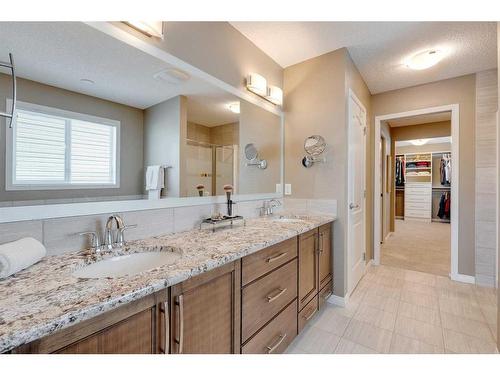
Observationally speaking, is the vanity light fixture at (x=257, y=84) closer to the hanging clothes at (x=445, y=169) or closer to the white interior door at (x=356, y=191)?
the white interior door at (x=356, y=191)

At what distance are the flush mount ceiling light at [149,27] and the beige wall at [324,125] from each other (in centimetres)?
152

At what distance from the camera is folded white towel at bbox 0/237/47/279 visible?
734 mm

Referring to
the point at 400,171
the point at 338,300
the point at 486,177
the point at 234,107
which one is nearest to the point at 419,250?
the point at 486,177

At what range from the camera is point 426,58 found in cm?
225

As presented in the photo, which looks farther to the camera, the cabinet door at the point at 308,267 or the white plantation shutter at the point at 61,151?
the cabinet door at the point at 308,267

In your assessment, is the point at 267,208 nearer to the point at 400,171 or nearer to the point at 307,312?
the point at 307,312

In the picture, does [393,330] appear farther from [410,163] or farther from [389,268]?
[410,163]

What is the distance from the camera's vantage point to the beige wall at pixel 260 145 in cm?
209

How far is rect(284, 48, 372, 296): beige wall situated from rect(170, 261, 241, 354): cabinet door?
142 cm

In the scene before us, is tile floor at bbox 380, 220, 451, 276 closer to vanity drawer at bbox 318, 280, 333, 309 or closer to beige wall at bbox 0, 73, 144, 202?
vanity drawer at bbox 318, 280, 333, 309

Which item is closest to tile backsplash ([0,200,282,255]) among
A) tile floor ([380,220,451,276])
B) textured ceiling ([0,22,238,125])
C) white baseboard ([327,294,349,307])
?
textured ceiling ([0,22,238,125])

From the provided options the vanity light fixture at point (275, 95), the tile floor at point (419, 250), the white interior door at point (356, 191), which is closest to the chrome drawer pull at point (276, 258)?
the white interior door at point (356, 191)

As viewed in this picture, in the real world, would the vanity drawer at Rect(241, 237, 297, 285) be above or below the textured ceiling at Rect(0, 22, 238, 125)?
below

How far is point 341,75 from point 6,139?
7.81ft
